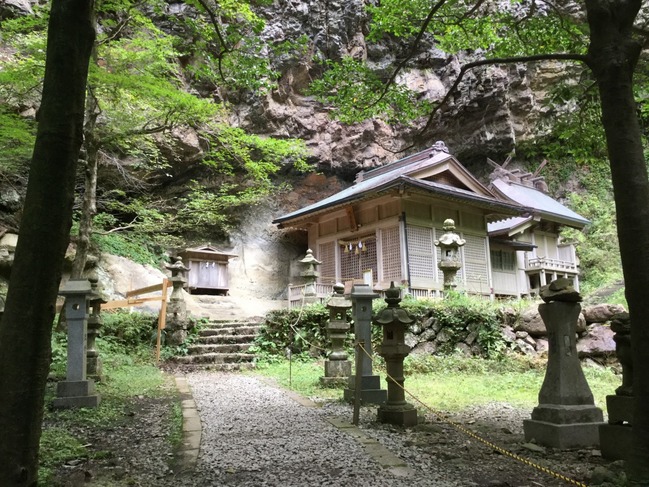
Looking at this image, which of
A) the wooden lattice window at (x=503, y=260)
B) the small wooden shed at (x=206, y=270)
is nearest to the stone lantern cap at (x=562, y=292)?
the small wooden shed at (x=206, y=270)

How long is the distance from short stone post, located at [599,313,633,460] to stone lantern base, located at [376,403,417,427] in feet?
6.58

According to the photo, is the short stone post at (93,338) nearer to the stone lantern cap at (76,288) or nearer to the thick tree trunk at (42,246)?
the stone lantern cap at (76,288)

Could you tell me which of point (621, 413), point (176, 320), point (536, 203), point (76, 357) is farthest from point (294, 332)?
point (536, 203)

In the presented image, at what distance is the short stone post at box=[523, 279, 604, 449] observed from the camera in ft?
15.7

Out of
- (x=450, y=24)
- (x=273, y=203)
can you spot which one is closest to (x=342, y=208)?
(x=273, y=203)

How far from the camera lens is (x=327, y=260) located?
20422mm

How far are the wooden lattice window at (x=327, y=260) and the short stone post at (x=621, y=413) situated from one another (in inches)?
601

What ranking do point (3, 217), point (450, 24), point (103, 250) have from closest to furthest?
point (450, 24) → point (3, 217) → point (103, 250)

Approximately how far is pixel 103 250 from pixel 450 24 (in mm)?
15042

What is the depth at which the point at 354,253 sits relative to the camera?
63.6ft

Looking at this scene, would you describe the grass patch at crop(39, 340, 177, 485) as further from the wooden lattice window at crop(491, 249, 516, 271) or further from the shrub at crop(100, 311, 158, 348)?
the wooden lattice window at crop(491, 249, 516, 271)

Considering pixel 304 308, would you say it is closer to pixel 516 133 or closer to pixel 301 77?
pixel 301 77

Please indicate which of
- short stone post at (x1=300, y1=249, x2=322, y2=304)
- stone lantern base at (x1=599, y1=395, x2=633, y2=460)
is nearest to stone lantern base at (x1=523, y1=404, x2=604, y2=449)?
stone lantern base at (x1=599, y1=395, x2=633, y2=460)

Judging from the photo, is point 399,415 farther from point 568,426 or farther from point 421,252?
point 421,252
